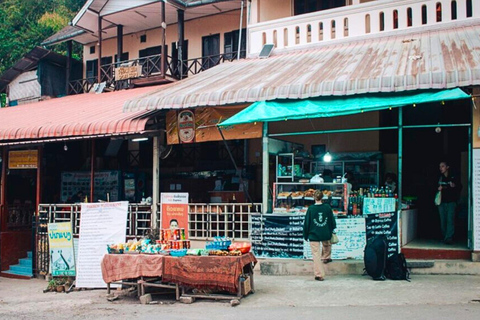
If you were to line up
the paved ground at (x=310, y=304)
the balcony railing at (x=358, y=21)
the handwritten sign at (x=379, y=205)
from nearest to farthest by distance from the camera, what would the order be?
1. the paved ground at (x=310, y=304)
2. the handwritten sign at (x=379, y=205)
3. the balcony railing at (x=358, y=21)

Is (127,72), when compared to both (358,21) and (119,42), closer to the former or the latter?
(119,42)

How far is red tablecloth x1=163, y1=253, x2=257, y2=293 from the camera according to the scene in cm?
844

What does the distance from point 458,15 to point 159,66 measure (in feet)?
32.1

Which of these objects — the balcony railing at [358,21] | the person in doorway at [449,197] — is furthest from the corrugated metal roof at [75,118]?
the person in doorway at [449,197]

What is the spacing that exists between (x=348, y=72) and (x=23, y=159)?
958cm

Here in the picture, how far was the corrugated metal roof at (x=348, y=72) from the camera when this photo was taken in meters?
9.58

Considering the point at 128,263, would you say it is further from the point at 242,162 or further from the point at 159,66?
the point at 159,66

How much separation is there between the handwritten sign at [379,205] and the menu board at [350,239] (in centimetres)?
33

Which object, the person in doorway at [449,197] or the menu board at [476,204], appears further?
the person in doorway at [449,197]

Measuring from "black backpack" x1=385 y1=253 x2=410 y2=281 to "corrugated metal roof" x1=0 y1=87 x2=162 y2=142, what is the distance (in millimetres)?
6228

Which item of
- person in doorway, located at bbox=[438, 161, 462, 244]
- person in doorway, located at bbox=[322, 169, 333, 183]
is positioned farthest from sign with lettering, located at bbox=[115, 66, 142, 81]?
person in doorway, located at bbox=[438, 161, 462, 244]

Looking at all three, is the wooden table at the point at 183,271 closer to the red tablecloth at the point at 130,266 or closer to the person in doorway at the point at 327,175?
the red tablecloth at the point at 130,266

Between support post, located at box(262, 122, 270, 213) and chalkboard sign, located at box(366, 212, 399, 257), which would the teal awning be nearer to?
support post, located at box(262, 122, 270, 213)

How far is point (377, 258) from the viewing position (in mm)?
9203
